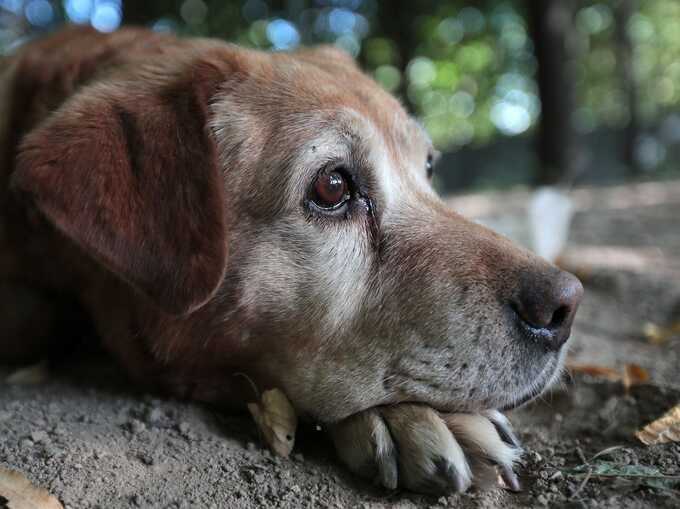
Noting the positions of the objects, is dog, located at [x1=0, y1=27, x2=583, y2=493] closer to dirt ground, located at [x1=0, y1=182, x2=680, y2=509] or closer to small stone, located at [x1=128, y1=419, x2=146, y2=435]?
dirt ground, located at [x1=0, y1=182, x2=680, y2=509]

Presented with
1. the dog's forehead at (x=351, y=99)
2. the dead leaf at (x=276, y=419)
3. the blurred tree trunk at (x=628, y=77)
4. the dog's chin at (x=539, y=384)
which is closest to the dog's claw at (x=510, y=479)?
the dog's chin at (x=539, y=384)

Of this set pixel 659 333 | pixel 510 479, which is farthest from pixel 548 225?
pixel 510 479

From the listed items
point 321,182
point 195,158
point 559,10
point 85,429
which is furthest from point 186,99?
point 559,10

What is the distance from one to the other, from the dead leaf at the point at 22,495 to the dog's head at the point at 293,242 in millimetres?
569

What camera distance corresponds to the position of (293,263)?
2.03 meters

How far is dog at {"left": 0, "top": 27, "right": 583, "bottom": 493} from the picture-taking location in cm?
181

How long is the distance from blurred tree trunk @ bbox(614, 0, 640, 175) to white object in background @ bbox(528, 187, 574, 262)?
45.5ft

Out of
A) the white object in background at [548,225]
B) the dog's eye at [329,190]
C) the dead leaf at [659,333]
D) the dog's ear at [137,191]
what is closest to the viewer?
the dog's ear at [137,191]

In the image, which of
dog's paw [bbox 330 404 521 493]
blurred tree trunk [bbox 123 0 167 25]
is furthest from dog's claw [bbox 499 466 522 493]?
blurred tree trunk [bbox 123 0 167 25]

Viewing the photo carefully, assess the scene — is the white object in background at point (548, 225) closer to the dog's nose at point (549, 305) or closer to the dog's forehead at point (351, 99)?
the dog's forehead at point (351, 99)

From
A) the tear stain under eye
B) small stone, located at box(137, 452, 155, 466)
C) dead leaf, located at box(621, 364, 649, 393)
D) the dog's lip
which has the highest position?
the tear stain under eye

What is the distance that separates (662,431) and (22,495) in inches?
68.7

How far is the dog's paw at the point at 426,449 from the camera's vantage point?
164cm

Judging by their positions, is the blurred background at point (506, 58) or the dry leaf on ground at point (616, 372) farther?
the blurred background at point (506, 58)
